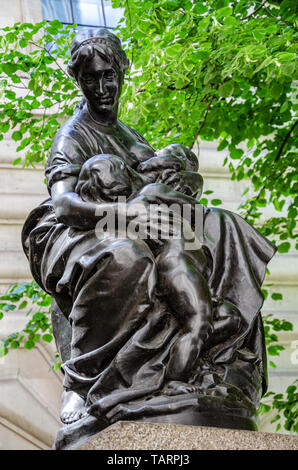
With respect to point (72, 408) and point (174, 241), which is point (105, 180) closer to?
point (174, 241)

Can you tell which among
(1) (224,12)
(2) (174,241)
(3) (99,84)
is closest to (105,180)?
(2) (174,241)

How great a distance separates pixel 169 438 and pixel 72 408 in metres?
0.61

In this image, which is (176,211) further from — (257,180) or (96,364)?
(257,180)

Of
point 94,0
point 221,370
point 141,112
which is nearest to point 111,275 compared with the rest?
point 221,370

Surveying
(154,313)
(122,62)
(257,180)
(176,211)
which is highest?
(122,62)

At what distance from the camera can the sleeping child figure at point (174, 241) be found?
3.11 m

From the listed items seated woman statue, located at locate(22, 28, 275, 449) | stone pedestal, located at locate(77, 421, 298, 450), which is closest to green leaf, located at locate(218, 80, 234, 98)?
seated woman statue, located at locate(22, 28, 275, 449)

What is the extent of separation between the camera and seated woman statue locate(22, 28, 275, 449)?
305 centimetres

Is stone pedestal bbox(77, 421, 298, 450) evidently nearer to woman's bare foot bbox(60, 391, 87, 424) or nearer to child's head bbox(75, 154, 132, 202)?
woman's bare foot bbox(60, 391, 87, 424)

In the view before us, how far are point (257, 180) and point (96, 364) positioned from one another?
3295mm

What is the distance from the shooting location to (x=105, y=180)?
3.33 meters

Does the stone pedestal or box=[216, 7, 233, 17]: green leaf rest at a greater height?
box=[216, 7, 233, 17]: green leaf

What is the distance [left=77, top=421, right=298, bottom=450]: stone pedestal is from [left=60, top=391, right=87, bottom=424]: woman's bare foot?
0.39 meters

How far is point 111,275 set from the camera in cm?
317
